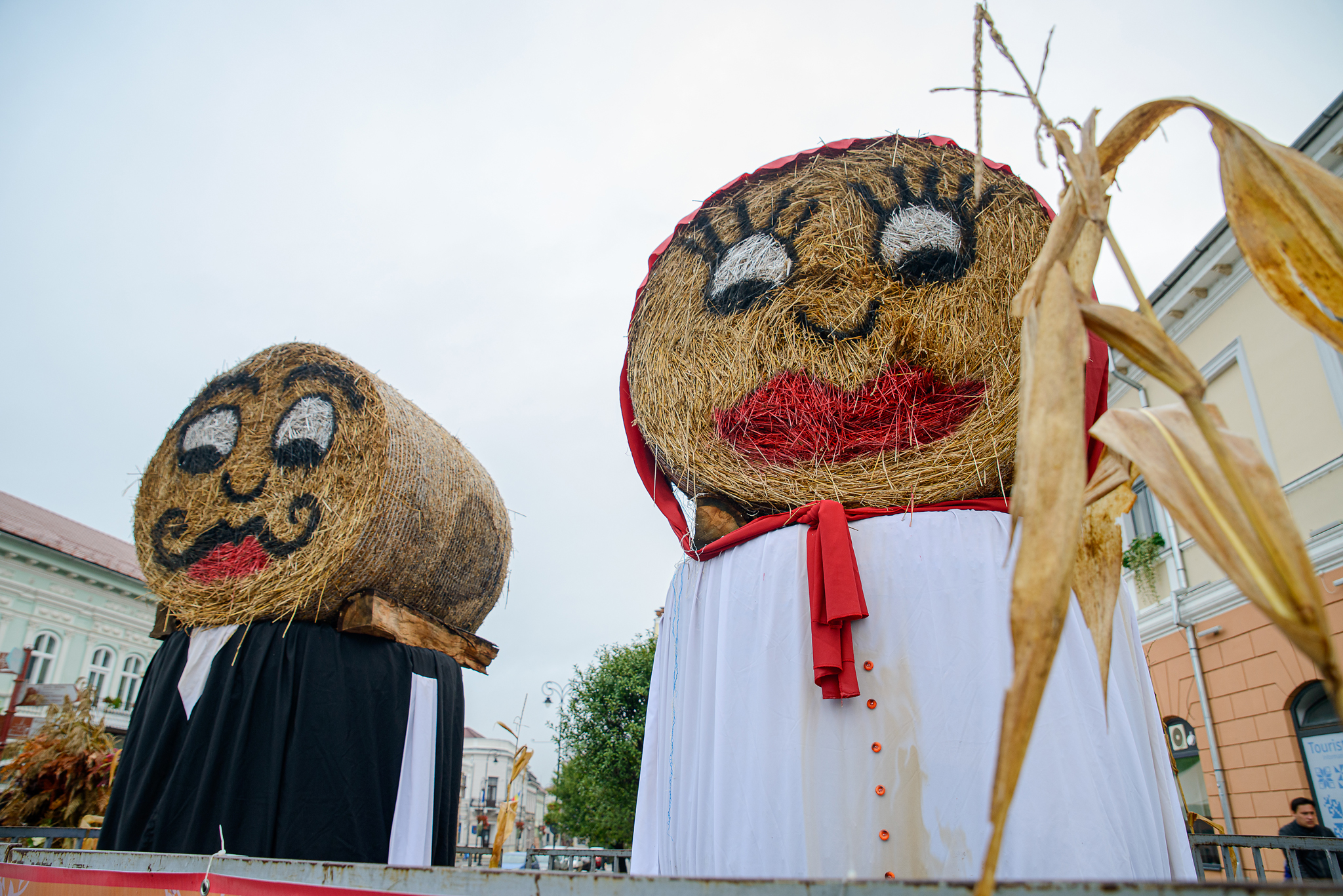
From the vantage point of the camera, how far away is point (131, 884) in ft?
4.34

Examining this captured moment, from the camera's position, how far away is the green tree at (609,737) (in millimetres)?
13781

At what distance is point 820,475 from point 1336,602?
642 centimetres

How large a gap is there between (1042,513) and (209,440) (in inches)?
153

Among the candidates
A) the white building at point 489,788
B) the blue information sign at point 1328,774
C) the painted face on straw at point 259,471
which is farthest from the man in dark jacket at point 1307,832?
the white building at point 489,788

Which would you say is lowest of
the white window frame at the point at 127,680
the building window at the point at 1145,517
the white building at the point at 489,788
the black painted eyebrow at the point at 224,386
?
the white building at the point at 489,788

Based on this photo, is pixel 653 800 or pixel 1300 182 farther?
pixel 653 800

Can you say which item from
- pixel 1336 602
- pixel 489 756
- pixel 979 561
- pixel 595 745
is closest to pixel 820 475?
pixel 979 561

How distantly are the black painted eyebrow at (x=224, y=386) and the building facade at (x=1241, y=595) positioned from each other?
6.45 m

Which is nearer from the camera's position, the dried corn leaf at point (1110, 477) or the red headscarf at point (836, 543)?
the dried corn leaf at point (1110, 477)

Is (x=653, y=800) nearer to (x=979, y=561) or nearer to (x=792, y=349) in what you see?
(x=979, y=561)

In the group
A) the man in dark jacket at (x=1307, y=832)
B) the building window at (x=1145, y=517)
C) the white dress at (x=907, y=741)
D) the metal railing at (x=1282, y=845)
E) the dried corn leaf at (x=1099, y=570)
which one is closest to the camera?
the dried corn leaf at (x=1099, y=570)

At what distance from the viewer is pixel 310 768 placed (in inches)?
111

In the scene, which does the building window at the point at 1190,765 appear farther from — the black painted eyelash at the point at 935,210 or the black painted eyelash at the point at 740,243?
the black painted eyelash at the point at 740,243

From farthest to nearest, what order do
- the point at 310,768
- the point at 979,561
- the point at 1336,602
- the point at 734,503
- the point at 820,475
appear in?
the point at 1336,602, the point at 310,768, the point at 734,503, the point at 820,475, the point at 979,561
